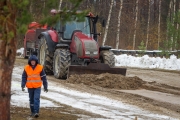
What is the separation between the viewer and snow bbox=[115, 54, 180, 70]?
21888mm

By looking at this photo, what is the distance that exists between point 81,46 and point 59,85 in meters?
2.30

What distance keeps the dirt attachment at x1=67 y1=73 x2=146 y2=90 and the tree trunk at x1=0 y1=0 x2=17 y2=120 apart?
23.8 ft

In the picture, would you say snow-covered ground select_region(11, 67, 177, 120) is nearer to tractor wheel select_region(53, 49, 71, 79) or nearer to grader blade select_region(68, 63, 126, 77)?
grader blade select_region(68, 63, 126, 77)

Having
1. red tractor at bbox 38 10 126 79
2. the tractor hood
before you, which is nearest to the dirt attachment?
red tractor at bbox 38 10 126 79

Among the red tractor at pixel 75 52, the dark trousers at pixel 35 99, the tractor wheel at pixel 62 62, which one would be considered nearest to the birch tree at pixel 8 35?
the dark trousers at pixel 35 99

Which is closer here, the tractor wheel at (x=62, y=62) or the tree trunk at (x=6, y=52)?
the tree trunk at (x=6, y=52)

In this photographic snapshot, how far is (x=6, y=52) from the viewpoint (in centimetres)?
684

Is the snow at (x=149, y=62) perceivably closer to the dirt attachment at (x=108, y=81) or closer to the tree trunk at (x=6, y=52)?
the dirt attachment at (x=108, y=81)

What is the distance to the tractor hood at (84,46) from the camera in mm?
15487

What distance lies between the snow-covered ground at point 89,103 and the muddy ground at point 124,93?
35 centimetres

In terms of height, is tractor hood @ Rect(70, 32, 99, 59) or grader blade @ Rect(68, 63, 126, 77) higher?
tractor hood @ Rect(70, 32, 99, 59)

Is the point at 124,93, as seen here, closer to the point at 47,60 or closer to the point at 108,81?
the point at 108,81

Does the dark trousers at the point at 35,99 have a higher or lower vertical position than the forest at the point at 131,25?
lower

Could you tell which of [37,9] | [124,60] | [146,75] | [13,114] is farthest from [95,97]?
[124,60]
